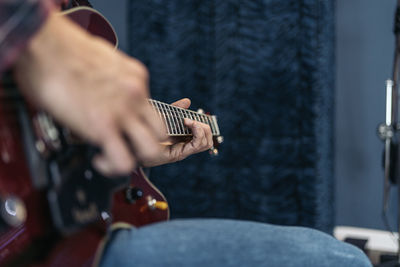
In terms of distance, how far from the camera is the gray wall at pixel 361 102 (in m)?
2.22

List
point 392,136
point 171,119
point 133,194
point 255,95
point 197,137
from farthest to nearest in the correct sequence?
1. point 255,95
2. point 392,136
3. point 197,137
4. point 171,119
5. point 133,194

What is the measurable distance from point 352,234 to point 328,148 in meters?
0.66

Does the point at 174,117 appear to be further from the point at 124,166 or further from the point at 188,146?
the point at 124,166

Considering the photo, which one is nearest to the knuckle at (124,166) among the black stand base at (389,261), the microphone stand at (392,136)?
the microphone stand at (392,136)

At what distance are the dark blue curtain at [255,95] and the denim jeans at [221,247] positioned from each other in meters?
1.24

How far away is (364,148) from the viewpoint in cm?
228

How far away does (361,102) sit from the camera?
7.43ft

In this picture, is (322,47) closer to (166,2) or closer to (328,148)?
(328,148)

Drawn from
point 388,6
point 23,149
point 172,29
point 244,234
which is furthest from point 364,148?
point 23,149

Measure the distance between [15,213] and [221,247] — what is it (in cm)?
29

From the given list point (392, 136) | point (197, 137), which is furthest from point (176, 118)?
point (392, 136)

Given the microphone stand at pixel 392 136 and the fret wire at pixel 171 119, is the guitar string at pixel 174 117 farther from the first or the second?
the microphone stand at pixel 392 136

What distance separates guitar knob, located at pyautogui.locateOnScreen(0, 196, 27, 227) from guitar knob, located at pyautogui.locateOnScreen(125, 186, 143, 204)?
1.07 feet

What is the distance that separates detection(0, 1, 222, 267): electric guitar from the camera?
39 centimetres
